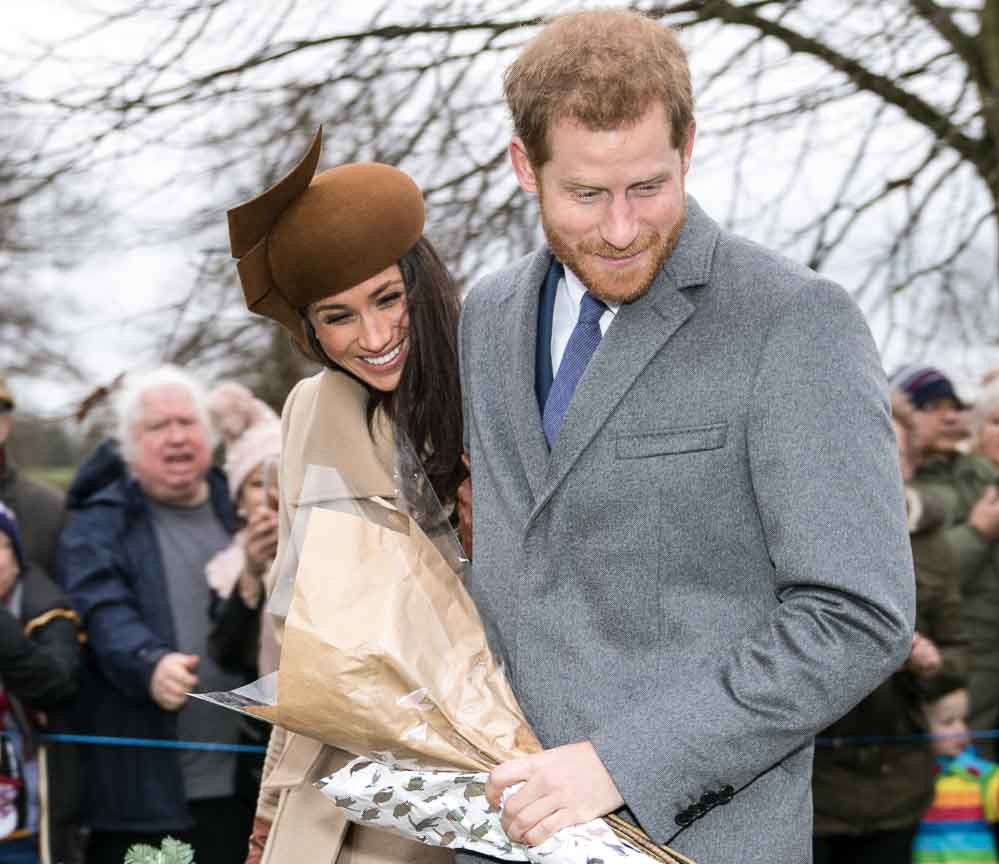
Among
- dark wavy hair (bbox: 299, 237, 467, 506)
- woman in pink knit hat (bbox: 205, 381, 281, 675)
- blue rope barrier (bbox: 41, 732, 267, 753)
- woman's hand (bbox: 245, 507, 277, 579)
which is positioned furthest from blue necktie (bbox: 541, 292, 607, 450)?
blue rope barrier (bbox: 41, 732, 267, 753)

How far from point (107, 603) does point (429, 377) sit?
6.50 feet

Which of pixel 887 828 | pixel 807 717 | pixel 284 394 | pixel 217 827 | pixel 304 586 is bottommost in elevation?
pixel 887 828

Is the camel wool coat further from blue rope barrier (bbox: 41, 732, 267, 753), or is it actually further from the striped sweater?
the striped sweater

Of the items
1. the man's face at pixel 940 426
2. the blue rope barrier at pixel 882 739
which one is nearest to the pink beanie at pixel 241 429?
the blue rope barrier at pixel 882 739

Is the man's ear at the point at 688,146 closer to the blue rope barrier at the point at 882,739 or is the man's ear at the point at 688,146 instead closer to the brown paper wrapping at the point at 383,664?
the brown paper wrapping at the point at 383,664

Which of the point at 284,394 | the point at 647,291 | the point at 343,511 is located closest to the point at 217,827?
the point at 284,394

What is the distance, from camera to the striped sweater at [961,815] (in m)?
4.34

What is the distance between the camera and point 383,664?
5.99 feet

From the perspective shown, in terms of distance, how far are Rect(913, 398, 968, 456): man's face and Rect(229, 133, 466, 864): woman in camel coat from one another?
2500 millimetres

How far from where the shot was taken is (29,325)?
509cm

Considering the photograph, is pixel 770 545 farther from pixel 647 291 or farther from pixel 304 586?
pixel 304 586

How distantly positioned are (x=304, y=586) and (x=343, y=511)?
0.46ft

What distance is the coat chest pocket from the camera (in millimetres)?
1833

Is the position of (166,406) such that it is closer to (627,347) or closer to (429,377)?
(429,377)
